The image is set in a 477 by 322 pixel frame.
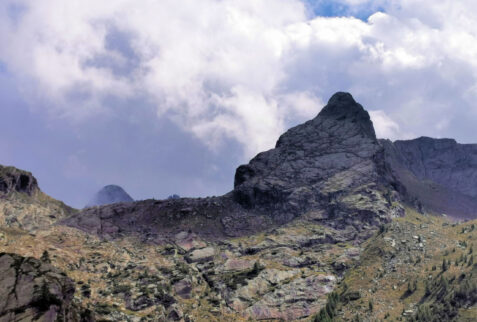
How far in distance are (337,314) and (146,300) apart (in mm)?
91783

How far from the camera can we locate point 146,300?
19862cm

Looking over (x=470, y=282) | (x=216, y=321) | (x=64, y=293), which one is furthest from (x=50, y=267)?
(x=470, y=282)

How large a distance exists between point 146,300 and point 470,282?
146m

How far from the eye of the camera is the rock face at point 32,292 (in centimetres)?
6481

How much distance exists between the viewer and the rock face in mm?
64812

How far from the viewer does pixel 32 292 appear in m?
67.7

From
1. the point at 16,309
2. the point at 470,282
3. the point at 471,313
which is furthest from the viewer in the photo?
the point at 470,282

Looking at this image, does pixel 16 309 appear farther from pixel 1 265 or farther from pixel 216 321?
pixel 216 321

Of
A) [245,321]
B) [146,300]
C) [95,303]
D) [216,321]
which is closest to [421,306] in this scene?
[245,321]

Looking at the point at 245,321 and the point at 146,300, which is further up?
the point at 146,300

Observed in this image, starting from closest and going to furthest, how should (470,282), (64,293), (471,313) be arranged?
(64,293) < (471,313) < (470,282)

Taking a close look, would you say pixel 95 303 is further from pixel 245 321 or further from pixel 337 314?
pixel 337 314

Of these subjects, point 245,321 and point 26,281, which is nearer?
point 26,281

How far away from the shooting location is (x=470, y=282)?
572 ft
